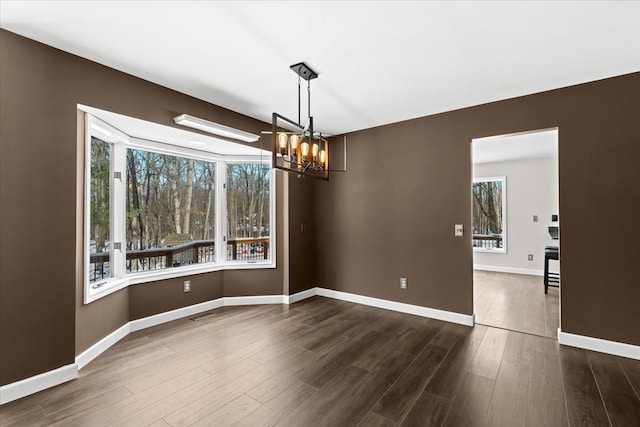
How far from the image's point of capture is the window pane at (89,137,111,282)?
307cm

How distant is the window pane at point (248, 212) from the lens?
459 cm

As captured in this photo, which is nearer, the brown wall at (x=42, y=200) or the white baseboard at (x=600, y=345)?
the brown wall at (x=42, y=200)

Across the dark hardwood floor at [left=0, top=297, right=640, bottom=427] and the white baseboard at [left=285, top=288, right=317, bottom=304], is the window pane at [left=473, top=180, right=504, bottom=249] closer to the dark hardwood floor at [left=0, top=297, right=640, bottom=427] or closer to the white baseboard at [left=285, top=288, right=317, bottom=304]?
the dark hardwood floor at [left=0, top=297, right=640, bottom=427]

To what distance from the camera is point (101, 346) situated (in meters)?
2.90

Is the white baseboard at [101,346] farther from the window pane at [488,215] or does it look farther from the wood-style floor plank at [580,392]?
the window pane at [488,215]

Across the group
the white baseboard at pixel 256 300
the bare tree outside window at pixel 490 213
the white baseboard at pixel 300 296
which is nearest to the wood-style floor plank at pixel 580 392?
the white baseboard at pixel 300 296

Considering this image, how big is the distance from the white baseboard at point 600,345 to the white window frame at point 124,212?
12.0 feet

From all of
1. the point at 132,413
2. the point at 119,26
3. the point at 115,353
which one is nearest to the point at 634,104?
the point at 119,26

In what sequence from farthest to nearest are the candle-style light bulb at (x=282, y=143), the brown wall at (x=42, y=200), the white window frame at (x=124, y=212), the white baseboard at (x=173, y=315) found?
1. the white baseboard at (x=173, y=315)
2. the white window frame at (x=124, y=212)
3. the candle-style light bulb at (x=282, y=143)
4. the brown wall at (x=42, y=200)

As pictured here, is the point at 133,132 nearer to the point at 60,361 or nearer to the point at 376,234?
the point at 60,361

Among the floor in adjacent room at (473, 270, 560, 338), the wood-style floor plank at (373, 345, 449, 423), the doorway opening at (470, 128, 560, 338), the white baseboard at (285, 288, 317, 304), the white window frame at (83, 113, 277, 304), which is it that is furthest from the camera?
the doorway opening at (470, 128, 560, 338)

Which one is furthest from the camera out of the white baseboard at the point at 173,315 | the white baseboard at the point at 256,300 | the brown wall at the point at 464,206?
the white baseboard at the point at 256,300

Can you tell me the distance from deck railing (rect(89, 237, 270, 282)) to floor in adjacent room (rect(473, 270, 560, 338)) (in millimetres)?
3312

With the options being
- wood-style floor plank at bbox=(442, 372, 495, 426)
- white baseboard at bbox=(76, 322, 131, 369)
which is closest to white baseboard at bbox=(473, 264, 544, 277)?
wood-style floor plank at bbox=(442, 372, 495, 426)
